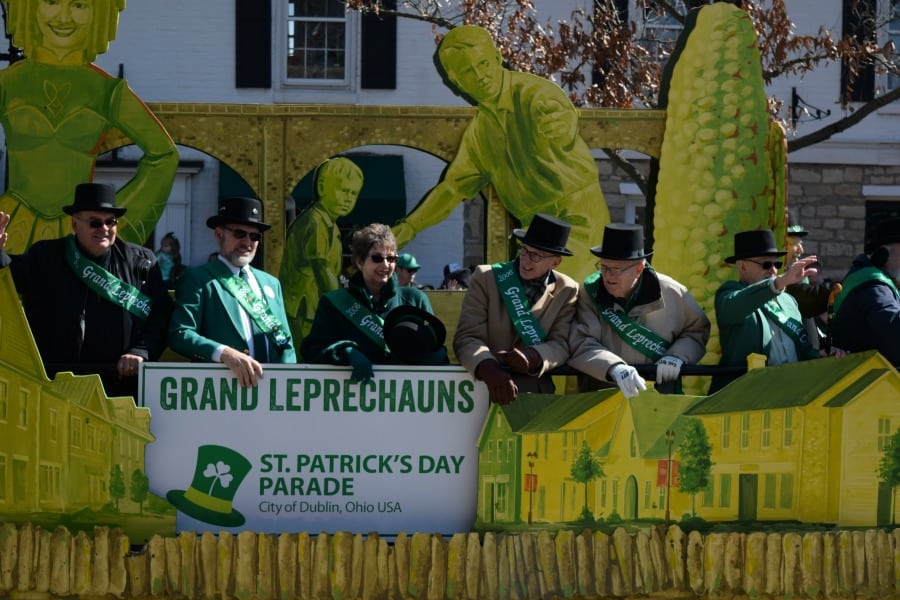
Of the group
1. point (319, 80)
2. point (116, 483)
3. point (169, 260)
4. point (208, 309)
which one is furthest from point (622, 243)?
point (319, 80)

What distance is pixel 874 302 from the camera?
244 inches

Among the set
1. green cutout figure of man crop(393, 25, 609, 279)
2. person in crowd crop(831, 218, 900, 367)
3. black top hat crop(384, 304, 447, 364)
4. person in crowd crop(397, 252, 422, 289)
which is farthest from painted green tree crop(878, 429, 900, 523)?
person in crowd crop(397, 252, 422, 289)

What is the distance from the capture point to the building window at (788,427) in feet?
19.5

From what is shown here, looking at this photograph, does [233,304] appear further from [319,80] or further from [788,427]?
[319,80]

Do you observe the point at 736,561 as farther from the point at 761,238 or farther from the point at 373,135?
the point at 373,135

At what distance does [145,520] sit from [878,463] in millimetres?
3292

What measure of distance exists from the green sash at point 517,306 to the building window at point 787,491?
1262 mm

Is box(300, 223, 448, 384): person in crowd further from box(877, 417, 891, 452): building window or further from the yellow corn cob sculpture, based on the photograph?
the yellow corn cob sculpture

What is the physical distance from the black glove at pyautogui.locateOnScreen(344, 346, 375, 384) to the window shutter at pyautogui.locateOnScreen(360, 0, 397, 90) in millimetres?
14430

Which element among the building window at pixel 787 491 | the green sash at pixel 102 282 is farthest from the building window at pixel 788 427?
the green sash at pixel 102 282

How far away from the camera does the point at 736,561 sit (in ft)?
19.7

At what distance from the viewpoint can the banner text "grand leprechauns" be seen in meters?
5.98

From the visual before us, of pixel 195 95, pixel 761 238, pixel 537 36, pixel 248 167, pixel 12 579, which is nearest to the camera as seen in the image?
pixel 12 579


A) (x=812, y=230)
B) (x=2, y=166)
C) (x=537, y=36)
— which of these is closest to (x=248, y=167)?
(x=537, y=36)
